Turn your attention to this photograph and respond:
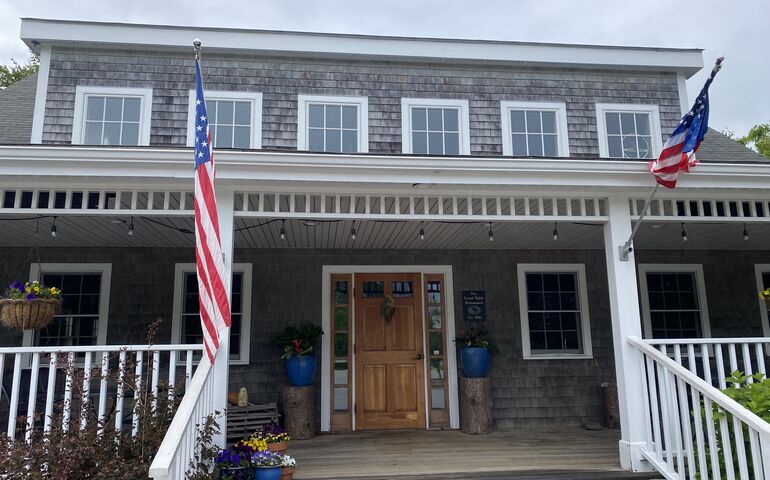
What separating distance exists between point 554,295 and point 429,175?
12.5ft

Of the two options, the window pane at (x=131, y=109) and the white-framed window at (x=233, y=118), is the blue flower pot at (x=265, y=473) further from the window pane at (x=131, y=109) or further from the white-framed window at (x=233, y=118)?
the window pane at (x=131, y=109)

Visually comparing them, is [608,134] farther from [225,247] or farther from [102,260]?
[102,260]

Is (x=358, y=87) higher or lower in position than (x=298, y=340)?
higher

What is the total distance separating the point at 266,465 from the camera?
13.1 feet

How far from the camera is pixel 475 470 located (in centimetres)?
452

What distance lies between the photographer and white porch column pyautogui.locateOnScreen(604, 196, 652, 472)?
4.30 m

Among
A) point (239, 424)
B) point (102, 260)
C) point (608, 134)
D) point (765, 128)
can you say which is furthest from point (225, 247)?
point (765, 128)

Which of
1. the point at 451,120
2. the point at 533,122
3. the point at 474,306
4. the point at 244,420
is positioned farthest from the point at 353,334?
the point at 533,122

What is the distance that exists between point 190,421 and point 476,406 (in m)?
4.23

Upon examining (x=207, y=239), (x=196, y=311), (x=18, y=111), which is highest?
(x=18, y=111)

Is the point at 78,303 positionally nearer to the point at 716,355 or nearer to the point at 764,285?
the point at 716,355

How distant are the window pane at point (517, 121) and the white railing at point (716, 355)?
313 cm

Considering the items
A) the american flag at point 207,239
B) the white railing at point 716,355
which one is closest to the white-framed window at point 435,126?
the white railing at point 716,355

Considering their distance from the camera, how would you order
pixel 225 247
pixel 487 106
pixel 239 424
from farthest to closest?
pixel 487 106 → pixel 239 424 → pixel 225 247
